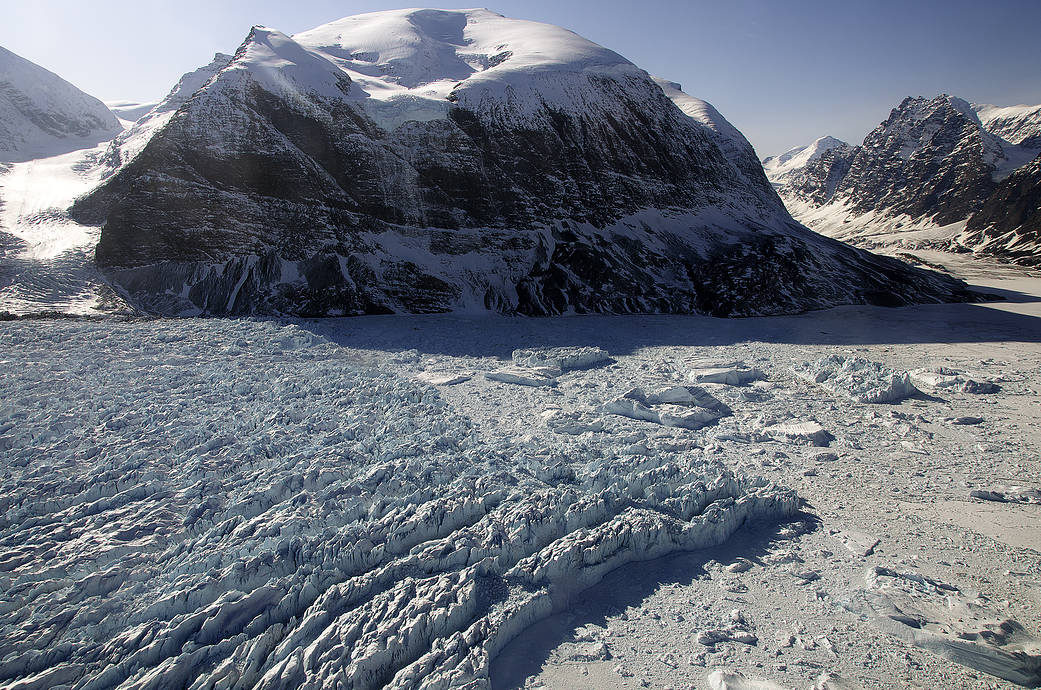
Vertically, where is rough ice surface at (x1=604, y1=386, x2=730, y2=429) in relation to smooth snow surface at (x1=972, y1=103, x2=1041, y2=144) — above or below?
below

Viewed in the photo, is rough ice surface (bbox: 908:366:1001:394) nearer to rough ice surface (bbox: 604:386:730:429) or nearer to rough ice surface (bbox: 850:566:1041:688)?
rough ice surface (bbox: 604:386:730:429)

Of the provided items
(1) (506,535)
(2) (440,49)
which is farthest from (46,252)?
(1) (506,535)

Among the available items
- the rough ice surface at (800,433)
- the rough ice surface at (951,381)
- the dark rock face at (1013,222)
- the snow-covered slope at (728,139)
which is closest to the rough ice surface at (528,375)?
the rough ice surface at (800,433)

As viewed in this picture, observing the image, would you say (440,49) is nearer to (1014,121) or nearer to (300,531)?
(300,531)

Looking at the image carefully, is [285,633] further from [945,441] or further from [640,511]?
[945,441]

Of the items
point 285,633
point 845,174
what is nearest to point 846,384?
point 285,633

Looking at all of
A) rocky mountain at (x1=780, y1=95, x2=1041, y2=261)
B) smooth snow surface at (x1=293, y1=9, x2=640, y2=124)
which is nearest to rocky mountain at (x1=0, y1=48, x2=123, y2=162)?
smooth snow surface at (x1=293, y1=9, x2=640, y2=124)
